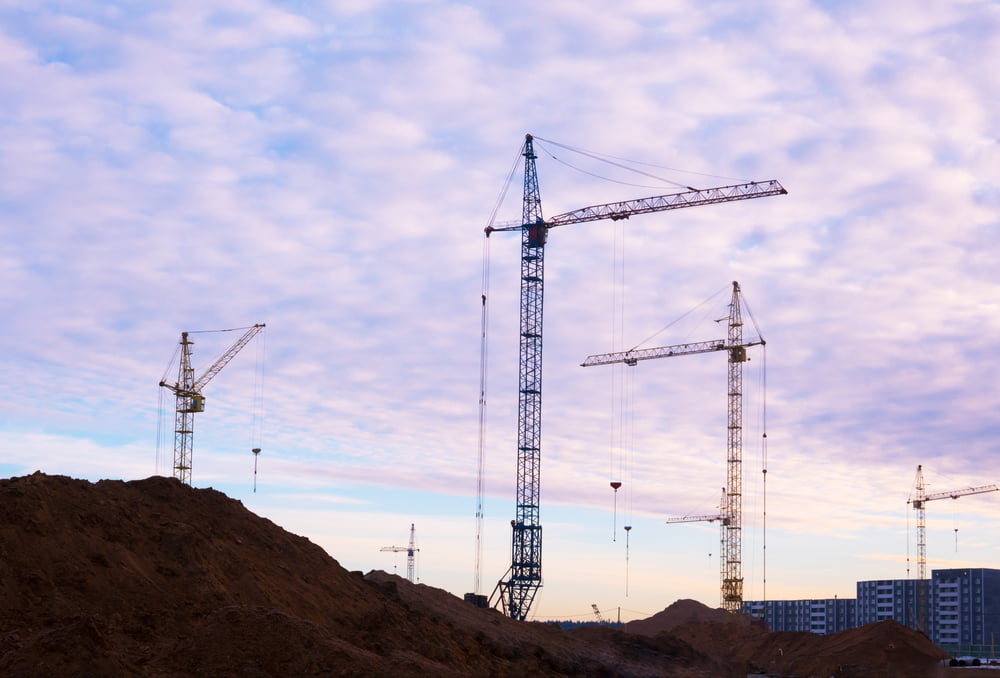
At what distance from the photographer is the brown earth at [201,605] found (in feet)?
125

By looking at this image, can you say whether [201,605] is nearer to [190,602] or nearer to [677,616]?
[190,602]

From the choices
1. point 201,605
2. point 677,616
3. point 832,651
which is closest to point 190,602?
point 201,605

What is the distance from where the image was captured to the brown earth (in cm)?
3800

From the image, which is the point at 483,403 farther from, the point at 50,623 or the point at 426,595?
the point at 50,623

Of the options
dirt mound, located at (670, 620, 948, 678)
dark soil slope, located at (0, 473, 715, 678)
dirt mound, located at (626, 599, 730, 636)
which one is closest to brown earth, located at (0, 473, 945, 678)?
dark soil slope, located at (0, 473, 715, 678)

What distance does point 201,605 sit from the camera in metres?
44.2

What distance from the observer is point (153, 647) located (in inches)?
1566

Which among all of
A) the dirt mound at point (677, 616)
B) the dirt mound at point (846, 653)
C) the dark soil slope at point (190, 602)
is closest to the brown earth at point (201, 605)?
the dark soil slope at point (190, 602)

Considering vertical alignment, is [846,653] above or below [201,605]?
below

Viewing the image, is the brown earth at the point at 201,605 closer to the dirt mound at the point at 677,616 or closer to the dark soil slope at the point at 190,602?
the dark soil slope at the point at 190,602

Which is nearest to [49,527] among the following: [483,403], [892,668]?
[483,403]

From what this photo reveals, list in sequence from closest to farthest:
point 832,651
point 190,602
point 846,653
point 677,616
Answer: point 190,602
point 846,653
point 832,651
point 677,616

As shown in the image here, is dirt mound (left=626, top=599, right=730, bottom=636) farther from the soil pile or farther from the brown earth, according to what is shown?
the brown earth

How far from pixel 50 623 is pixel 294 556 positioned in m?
18.2
